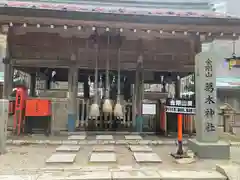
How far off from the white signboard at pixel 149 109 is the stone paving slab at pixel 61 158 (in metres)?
3.62

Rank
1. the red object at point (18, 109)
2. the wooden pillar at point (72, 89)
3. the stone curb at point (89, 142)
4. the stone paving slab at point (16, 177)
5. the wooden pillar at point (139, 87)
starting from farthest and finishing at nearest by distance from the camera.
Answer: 1. the wooden pillar at point (139, 87)
2. the wooden pillar at point (72, 89)
3. the red object at point (18, 109)
4. the stone curb at point (89, 142)
5. the stone paving slab at point (16, 177)

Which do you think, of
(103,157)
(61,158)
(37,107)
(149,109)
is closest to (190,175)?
(103,157)

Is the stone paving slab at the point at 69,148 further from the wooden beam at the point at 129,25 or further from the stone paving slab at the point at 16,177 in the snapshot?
the wooden beam at the point at 129,25

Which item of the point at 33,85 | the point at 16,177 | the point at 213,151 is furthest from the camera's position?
the point at 33,85

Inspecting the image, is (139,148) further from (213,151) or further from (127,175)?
(127,175)

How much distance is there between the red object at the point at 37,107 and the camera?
7.35 m

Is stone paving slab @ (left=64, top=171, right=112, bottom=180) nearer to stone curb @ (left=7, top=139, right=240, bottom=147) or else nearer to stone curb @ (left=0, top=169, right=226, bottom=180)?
stone curb @ (left=0, top=169, right=226, bottom=180)

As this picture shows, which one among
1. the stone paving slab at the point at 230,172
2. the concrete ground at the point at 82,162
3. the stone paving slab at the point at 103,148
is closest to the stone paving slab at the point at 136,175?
the concrete ground at the point at 82,162

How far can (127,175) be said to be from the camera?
3.62 m

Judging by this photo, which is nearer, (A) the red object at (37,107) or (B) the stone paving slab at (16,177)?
(B) the stone paving slab at (16,177)

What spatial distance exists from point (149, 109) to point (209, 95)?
9.97 ft

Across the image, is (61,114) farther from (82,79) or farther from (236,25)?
(236,25)

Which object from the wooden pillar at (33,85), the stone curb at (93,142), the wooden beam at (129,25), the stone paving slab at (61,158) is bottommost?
the stone paving slab at (61,158)

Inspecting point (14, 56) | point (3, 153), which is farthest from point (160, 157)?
point (14, 56)
